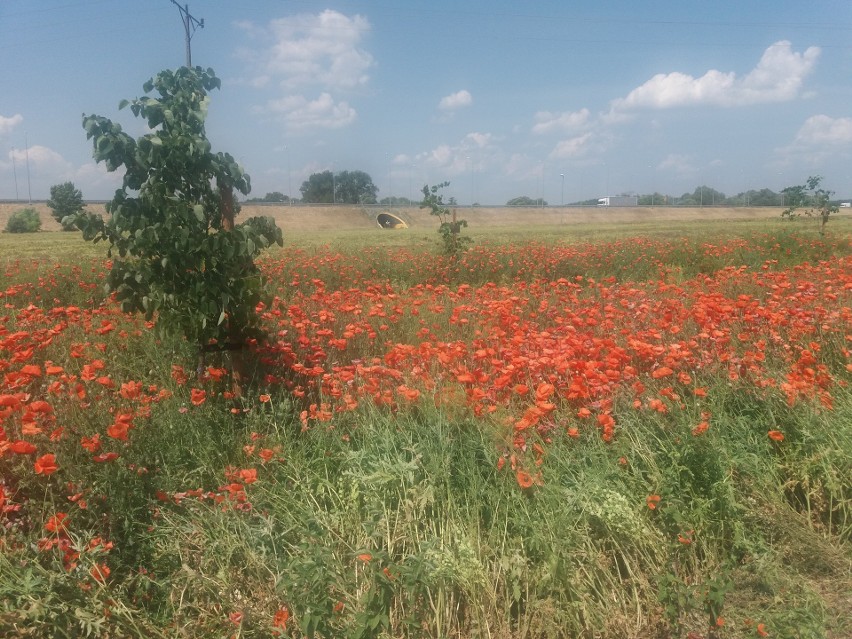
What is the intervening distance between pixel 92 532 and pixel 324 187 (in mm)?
75533

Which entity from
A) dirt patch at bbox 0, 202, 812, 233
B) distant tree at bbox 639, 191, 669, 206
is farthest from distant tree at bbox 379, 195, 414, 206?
distant tree at bbox 639, 191, 669, 206

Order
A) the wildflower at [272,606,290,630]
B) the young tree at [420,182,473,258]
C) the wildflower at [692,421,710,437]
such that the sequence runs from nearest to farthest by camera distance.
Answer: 1. the wildflower at [272,606,290,630]
2. the wildflower at [692,421,710,437]
3. the young tree at [420,182,473,258]

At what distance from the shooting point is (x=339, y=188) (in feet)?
251

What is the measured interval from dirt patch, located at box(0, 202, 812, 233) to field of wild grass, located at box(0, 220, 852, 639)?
3748 cm

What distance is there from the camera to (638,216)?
5478 centimetres

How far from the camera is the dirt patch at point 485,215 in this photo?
4275 cm

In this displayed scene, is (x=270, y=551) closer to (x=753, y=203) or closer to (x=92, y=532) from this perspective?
(x=92, y=532)

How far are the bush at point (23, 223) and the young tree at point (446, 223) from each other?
29.9 metres

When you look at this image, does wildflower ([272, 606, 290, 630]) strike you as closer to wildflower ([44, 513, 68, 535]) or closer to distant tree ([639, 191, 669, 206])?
wildflower ([44, 513, 68, 535])

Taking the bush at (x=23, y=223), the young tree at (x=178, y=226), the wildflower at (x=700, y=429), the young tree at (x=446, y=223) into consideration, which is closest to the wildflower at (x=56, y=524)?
the young tree at (x=178, y=226)

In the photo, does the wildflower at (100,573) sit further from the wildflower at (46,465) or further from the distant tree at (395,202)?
the distant tree at (395,202)

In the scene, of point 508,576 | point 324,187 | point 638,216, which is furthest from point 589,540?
point 324,187

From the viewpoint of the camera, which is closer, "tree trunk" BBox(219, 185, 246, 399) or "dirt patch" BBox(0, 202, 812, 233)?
"tree trunk" BBox(219, 185, 246, 399)

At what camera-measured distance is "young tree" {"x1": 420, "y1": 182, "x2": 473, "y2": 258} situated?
501 inches
